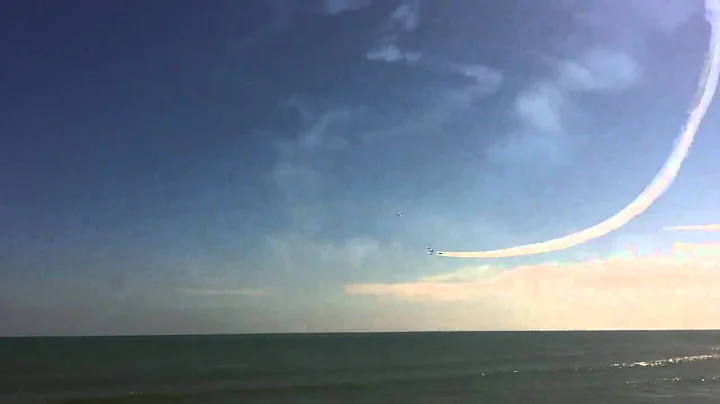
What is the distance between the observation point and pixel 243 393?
1490 inches

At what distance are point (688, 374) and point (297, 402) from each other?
2820 centimetres

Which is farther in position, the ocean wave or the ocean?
the ocean wave

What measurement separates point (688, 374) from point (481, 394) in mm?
18186

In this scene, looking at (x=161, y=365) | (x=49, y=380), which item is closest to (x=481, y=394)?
(x=49, y=380)

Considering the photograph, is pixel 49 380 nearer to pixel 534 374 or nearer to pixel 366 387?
pixel 366 387

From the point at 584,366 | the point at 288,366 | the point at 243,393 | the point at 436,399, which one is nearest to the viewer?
the point at 436,399

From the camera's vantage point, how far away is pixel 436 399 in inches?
1294

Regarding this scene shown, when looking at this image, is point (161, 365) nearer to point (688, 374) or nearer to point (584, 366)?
point (584, 366)

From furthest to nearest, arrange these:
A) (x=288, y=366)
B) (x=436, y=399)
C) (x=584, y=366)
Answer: (x=288, y=366) < (x=584, y=366) < (x=436, y=399)

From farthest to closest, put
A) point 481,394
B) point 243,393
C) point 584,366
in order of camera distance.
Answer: point 584,366, point 243,393, point 481,394

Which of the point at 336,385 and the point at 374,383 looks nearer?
the point at 336,385

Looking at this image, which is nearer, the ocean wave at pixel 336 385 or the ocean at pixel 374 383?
the ocean at pixel 374 383

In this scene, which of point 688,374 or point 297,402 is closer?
point 297,402

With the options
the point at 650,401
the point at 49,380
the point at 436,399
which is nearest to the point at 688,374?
the point at 650,401
